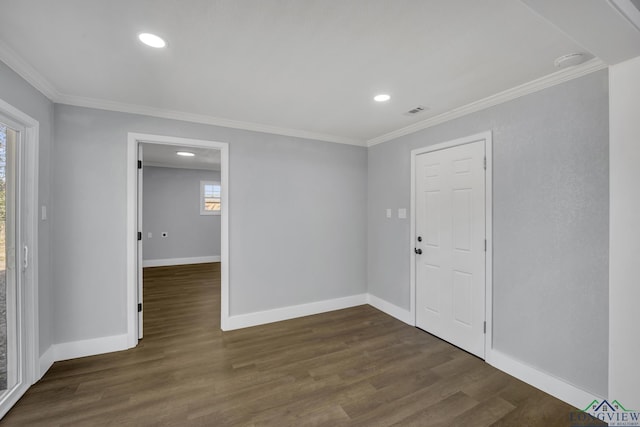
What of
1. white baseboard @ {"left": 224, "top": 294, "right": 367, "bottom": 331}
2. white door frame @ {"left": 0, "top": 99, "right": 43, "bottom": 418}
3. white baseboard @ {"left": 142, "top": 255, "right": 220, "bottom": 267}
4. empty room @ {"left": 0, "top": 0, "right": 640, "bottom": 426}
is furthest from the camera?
white baseboard @ {"left": 142, "top": 255, "right": 220, "bottom": 267}

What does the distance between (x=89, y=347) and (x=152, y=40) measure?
283cm

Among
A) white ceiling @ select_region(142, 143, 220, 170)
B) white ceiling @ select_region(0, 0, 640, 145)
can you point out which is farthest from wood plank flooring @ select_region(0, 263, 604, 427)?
white ceiling @ select_region(142, 143, 220, 170)

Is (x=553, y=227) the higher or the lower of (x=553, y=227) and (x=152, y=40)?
the lower

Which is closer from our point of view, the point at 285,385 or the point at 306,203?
the point at 285,385

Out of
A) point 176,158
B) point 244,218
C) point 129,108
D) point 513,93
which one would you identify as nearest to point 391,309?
point 244,218

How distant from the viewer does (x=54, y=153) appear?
2.56 metres

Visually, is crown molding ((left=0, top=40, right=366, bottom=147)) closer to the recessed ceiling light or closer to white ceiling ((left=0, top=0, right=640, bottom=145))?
white ceiling ((left=0, top=0, right=640, bottom=145))

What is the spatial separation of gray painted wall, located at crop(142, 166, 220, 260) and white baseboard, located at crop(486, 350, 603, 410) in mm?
6845

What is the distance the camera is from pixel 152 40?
1.71m

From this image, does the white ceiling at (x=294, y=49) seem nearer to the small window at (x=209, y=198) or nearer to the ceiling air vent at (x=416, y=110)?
the ceiling air vent at (x=416, y=110)

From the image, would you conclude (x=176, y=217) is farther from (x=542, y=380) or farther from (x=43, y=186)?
(x=542, y=380)

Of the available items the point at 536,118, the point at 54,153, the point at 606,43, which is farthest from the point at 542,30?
the point at 54,153

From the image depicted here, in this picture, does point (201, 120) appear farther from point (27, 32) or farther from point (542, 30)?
point (542, 30)

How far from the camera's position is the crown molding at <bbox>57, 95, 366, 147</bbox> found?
263 centimetres
